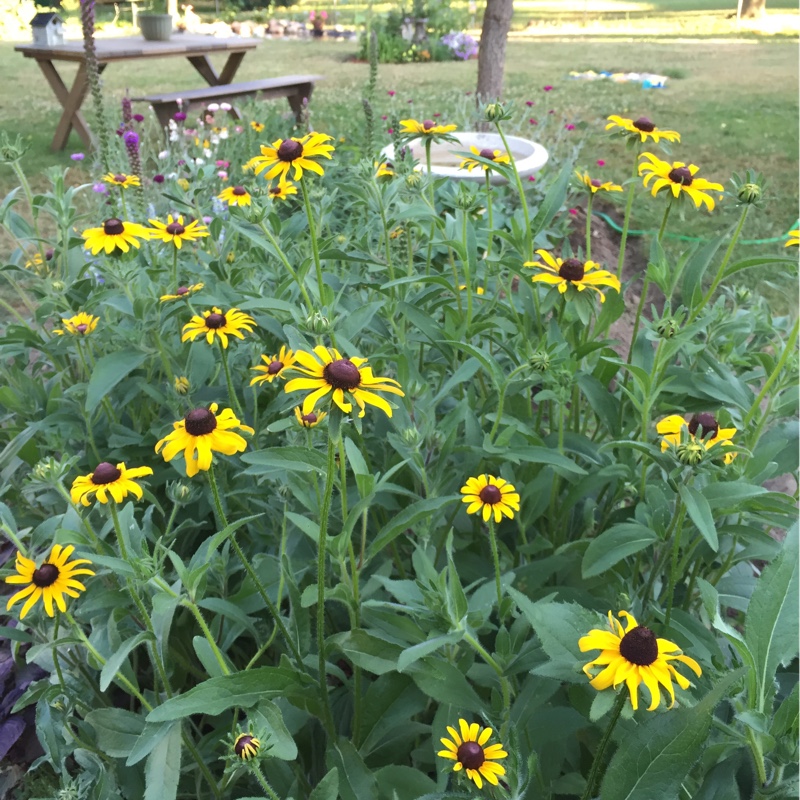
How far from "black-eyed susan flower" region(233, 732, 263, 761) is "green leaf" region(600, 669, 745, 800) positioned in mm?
359

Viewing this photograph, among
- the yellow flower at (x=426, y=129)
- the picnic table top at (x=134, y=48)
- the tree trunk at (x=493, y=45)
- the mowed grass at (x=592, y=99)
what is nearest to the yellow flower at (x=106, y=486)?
the yellow flower at (x=426, y=129)

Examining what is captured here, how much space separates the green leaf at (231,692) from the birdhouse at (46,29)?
6.39 m

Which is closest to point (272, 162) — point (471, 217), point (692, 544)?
point (471, 217)

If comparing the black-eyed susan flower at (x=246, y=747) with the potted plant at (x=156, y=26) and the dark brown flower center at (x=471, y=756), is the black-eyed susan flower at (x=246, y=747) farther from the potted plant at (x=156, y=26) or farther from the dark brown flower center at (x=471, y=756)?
the potted plant at (x=156, y=26)

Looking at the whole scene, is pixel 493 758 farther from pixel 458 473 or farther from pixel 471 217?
pixel 471 217

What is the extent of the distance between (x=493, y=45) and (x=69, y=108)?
301 centimetres

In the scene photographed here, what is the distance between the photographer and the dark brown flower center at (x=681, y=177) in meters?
1.27

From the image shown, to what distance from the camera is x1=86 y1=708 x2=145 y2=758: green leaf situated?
1.06 meters

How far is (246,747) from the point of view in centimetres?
77

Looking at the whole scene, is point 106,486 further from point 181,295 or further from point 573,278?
point 573,278

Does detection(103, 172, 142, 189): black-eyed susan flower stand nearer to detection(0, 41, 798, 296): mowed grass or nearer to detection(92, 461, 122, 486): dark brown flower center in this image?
detection(92, 461, 122, 486): dark brown flower center

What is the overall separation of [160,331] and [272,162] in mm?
481

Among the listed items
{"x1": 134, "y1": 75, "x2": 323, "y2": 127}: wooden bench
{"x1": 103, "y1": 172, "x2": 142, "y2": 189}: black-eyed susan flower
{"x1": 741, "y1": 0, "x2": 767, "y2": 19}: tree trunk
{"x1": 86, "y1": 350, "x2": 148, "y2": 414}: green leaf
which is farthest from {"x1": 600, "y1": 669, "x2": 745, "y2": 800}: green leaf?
{"x1": 741, "y1": 0, "x2": 767, "y2": 19}: tree trunk

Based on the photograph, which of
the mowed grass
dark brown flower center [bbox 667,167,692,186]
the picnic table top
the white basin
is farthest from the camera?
the picnic table top
